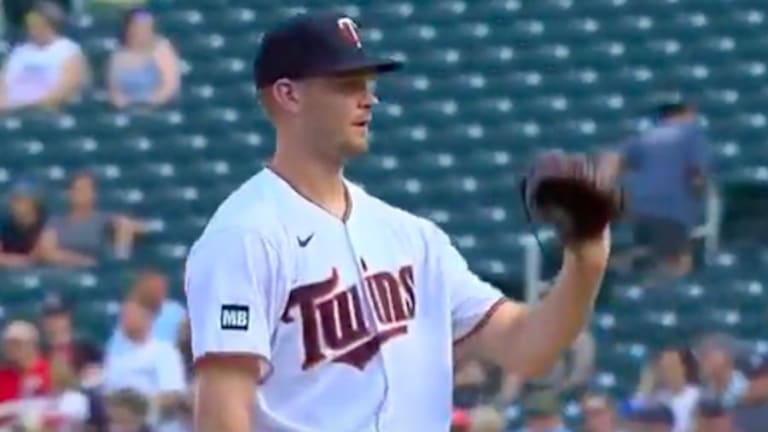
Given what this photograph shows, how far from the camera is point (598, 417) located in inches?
345

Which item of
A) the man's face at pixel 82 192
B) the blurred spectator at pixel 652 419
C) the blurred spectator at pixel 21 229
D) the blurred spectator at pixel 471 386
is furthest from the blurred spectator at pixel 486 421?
the blurred spectator at pixel 21 229

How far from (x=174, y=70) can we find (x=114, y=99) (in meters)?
0.40

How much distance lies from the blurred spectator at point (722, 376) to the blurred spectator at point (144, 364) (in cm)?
194

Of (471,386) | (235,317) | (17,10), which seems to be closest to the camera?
(235,317)

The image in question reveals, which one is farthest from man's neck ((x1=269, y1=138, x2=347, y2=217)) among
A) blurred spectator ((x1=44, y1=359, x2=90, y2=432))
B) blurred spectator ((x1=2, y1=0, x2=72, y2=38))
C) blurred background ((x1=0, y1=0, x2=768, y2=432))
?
blurred spectator ((x1=2, y1=0, x2=72, y2=38))

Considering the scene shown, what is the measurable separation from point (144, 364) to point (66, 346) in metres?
0.59

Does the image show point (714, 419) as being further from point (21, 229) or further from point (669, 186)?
point (21, 229)

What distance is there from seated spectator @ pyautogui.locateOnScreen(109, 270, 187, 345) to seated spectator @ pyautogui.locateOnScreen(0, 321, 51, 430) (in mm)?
345

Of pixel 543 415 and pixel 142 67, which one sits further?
pixel 142 67

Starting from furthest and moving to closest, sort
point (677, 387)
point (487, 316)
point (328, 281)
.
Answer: point (677, 387) < point (487, 316) < point (328, 281)

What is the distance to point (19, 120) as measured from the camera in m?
13.2

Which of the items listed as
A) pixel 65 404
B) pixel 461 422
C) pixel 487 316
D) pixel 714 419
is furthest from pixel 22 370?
pixel 487 316

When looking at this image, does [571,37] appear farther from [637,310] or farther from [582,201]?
[582,201]

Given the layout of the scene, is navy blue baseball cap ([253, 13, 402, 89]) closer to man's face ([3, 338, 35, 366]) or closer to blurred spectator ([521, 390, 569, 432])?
blurred spectator ([521, 390, 569, 432])
